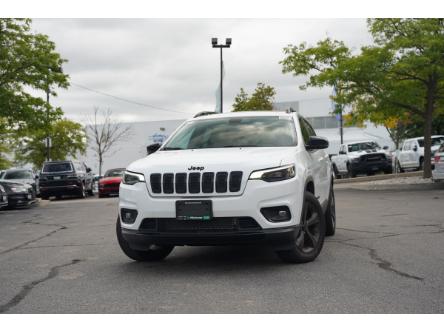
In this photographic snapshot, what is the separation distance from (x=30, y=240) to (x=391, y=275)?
20.9ft

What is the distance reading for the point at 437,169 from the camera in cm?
1895

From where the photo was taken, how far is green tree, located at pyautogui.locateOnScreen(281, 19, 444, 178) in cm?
2094

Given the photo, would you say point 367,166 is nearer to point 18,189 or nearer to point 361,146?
point 361,146

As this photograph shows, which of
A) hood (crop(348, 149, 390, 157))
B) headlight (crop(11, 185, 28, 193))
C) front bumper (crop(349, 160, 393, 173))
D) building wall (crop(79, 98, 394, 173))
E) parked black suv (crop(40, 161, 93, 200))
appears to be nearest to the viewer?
headlight (crop(11, 185, 28, 193))

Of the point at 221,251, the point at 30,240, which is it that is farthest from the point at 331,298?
the point at 30,240

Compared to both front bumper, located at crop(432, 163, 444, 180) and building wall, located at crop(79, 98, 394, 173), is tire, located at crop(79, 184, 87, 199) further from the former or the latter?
building wall, located at crop(79, 98, 394, 173)

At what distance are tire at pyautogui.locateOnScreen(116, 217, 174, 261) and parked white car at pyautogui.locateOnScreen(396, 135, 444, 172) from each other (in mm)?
24042

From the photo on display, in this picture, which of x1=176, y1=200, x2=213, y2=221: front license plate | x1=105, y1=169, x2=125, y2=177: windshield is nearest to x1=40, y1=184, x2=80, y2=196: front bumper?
x1=105, y1=169, x2=125, y2=177: windshield

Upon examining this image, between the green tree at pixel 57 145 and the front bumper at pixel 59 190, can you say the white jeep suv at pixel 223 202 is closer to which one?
the front bumper at pixel 59 190

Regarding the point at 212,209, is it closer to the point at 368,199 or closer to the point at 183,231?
the point at 183,231

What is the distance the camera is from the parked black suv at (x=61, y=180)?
27.1 meters

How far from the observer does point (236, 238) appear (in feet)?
20.4

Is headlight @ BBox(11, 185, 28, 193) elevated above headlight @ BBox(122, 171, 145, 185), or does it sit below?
below

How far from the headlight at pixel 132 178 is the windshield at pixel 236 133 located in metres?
1.10
